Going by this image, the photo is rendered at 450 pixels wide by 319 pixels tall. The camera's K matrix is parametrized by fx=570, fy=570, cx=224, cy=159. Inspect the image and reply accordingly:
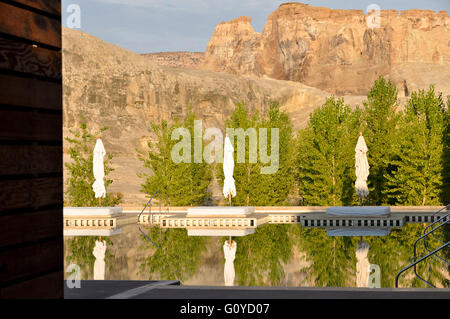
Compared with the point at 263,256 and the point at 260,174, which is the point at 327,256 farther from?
the point at 260,174

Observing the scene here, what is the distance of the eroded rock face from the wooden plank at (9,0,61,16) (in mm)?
121214

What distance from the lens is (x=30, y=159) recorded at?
2955 millimetres

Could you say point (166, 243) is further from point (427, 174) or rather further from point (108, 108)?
point (108, 108)

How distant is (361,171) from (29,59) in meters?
17.0

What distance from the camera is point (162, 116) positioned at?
6719cm

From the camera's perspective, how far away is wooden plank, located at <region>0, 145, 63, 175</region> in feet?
9.09

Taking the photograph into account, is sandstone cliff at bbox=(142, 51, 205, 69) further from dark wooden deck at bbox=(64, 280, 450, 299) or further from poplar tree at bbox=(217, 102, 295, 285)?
dark wooden deck at bbox=(64, 280, 450, 299)

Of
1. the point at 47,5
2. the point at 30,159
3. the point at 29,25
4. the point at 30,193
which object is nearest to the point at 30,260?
the point at 30,193

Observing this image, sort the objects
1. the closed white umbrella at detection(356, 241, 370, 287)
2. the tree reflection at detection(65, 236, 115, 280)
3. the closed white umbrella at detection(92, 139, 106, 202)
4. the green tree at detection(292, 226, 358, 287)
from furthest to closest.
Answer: the closed white umbrella at detection(92, 139, 106, 202) < the tree reflection at detection(65, 236, 115, 280) < the green tree at detection(292, 226, 358, 287) < the closed white umbrella at detection(356, 241, 370, 287)

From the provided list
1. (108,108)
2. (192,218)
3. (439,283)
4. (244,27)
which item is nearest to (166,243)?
(192,218)

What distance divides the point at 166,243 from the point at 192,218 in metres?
3.22

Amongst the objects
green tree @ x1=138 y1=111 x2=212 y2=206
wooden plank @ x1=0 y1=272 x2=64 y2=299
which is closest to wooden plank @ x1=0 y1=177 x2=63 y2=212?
wooden plank @ x1=0 y1=272 x2=64 y2=299

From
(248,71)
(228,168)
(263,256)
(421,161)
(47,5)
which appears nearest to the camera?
(47,5)

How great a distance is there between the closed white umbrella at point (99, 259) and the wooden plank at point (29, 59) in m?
6.77
